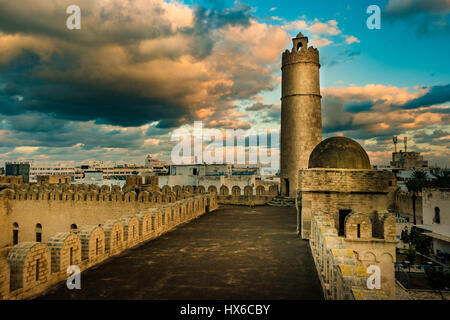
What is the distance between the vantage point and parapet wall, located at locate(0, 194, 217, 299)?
Result: 5871mm

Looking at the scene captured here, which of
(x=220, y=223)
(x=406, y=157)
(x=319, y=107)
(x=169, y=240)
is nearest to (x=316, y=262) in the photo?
(x=169, y=240)

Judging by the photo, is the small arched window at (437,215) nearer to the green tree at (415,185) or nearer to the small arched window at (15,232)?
the green tree at (415,185)

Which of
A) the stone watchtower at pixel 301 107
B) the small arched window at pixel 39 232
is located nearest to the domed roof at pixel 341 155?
the stone watchtower at pixel 301 107

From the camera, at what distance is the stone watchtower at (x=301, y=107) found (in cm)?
2642

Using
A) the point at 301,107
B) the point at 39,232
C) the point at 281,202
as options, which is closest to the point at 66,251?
the point at 281,202

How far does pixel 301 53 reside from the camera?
2642 centimetres

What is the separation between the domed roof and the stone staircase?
11187mm

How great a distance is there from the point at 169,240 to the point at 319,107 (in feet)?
64.3

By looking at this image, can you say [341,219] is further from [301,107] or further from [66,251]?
[301,107]

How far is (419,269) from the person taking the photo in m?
24.7

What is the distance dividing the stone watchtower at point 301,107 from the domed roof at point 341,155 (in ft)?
42.0

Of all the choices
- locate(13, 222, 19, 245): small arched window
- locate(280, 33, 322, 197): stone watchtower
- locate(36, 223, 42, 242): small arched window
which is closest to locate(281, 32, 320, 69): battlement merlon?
locate(280, 33, 322, 197): stone watchtower

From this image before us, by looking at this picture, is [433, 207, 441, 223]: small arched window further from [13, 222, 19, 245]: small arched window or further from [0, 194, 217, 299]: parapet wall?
[13, 222, 19, 245]: small arched window
